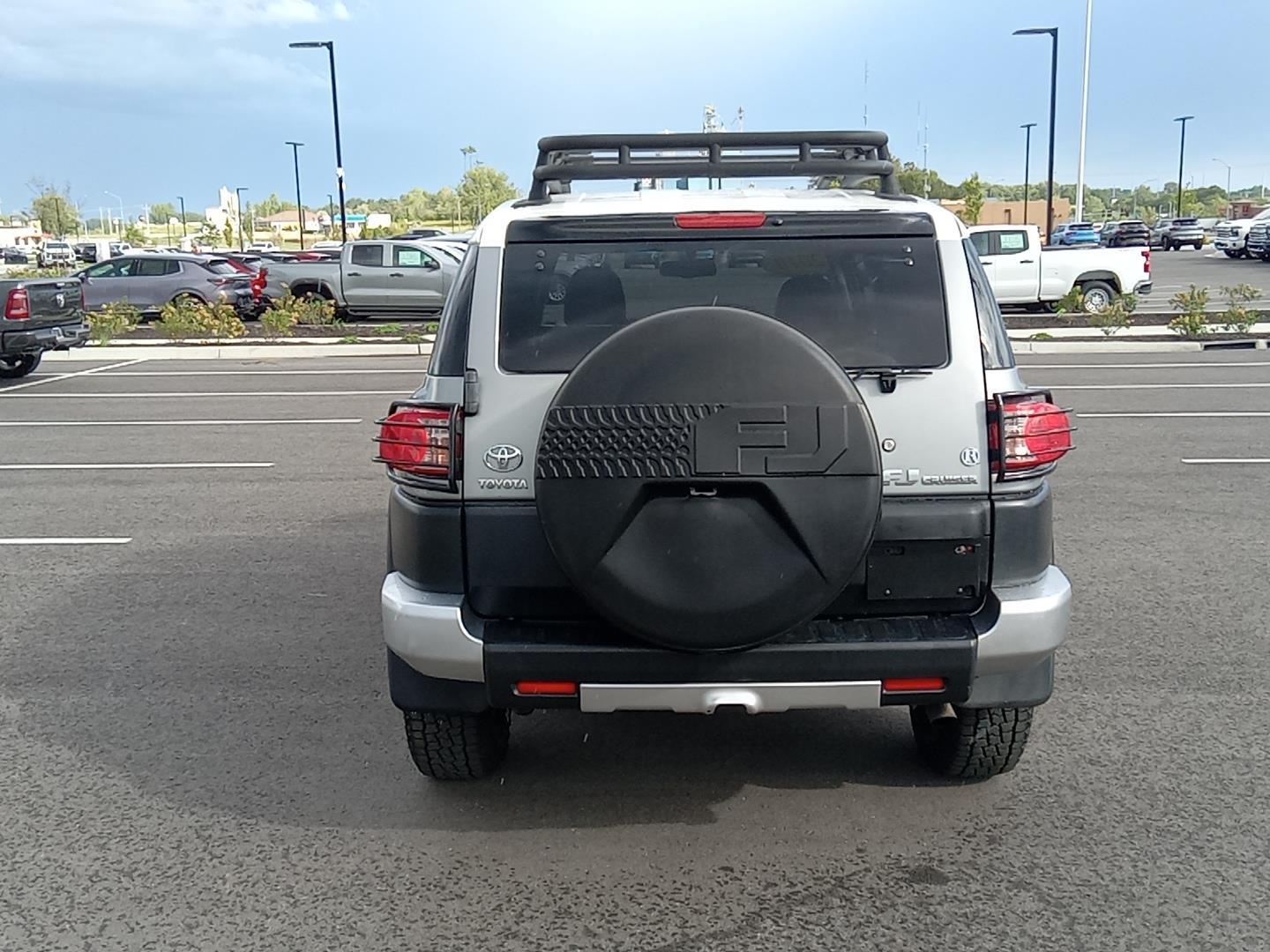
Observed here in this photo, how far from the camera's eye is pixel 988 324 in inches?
149

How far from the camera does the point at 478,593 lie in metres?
3.70

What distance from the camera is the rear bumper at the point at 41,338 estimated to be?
16125 millimetres

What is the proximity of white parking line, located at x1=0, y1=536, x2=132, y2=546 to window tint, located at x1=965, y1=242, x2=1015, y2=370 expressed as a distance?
5.99 meters

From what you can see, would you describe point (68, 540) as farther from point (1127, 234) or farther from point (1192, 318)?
point (1127, 234)

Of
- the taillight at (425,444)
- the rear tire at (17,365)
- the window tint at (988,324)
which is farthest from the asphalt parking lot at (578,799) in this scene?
the rear tire at (17,365)

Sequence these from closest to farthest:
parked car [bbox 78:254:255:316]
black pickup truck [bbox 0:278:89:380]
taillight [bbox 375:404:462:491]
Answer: taillight [bbox 375:404:462:491], black pickup truck [bbox 0:278:89:380], parked car [bbox 78:254:255:316]

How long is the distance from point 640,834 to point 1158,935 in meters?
1.52

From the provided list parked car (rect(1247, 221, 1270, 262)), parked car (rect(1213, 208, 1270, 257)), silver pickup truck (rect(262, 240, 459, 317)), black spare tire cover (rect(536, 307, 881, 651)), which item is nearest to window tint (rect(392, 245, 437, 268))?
silver pickup truck (rect(262, 240, 459, 317))

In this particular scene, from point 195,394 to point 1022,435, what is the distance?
14.0m

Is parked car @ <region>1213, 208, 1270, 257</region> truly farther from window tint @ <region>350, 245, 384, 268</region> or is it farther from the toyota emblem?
the toyota emblem

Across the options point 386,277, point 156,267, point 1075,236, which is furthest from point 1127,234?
point 156,267

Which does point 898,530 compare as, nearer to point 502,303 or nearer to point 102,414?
point 502,303

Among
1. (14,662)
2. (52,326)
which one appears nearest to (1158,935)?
(14,662)

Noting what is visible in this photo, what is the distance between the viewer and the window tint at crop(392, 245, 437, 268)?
84.3 feet
